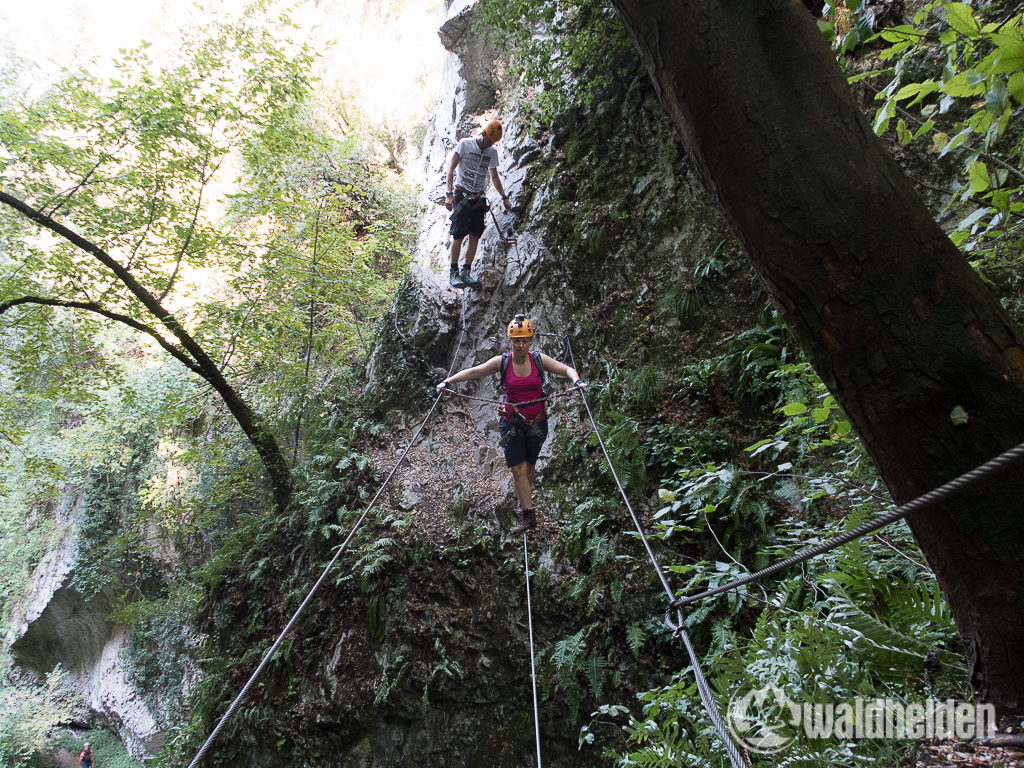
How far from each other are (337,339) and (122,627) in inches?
506

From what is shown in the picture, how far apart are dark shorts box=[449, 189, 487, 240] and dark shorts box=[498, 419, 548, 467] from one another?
12.9ft

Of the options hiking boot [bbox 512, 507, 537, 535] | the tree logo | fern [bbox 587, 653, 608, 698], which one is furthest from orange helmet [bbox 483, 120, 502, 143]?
the tree logo

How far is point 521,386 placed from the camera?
16.7 feet

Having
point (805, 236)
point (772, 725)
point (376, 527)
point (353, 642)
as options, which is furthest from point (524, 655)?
point (805, 236)

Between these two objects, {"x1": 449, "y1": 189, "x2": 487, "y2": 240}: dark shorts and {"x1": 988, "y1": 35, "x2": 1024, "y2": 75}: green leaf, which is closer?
{"x1": 988, "y1": 35, "x2": 1024, "y2": 75}: green leaf

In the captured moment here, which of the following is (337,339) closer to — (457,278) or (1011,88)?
(457,278)

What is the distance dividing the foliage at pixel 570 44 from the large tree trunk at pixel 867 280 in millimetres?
6408

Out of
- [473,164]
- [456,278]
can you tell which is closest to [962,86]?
[473,164]

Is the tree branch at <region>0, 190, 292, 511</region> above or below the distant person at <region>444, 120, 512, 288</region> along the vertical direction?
below

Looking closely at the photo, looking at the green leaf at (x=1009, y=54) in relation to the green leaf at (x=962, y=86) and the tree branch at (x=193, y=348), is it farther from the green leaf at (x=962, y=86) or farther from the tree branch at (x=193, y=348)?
the tree branch at (x=193, y=348)

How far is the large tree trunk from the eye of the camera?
1.15m

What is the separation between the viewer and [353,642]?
533 cm

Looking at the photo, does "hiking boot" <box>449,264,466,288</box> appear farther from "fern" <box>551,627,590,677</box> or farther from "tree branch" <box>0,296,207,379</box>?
"fern" <box>551,627,590,677</box>

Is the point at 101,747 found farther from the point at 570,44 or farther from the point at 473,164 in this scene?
the point at 570,44
